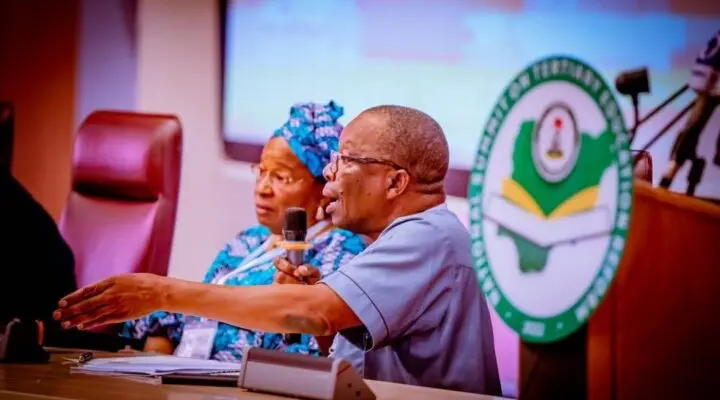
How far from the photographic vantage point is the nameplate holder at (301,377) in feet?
5.27

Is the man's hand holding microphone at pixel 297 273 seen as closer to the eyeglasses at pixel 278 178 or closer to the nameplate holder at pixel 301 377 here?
the nameplate holder at pixel 301 377

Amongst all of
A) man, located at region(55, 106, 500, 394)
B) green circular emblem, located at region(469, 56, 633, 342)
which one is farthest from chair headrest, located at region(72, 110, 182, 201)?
green circular emblem, located at region(469, 56, 633, 342)

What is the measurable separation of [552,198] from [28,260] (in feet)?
5.72

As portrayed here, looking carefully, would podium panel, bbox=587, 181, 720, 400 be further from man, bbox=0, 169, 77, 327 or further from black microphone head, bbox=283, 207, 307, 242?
man, bbox=0, 169, 77, 327

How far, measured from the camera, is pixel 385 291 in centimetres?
188

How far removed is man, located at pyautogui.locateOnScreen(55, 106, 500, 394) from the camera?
185cm

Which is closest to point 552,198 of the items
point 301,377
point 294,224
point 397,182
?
point 301,377

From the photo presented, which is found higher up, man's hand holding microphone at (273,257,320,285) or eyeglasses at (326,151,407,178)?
eyeglasses at (326,151,407,178)

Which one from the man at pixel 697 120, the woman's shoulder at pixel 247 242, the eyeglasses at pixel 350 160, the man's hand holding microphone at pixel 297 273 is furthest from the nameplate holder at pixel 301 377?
the woman's shoulder at pixel 247 242

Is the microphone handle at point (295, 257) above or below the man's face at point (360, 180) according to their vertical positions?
below

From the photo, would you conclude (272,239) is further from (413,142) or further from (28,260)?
(413,142)

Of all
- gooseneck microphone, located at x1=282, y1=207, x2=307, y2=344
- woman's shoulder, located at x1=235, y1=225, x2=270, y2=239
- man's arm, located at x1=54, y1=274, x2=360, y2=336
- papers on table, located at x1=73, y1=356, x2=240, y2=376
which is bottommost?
papers on table, located at x1=73, y1=356, x2=240, y2=376

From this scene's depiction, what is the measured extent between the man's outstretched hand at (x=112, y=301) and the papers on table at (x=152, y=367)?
0.10 metres

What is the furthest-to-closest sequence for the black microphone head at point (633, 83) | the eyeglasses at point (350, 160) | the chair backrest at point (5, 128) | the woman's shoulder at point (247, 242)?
the chair backrest at point (5, 128) < the woman's shoulder at point (247, 242) < the black microphone head at point (633, 83) < the eyeglasses at point (350, 160)
